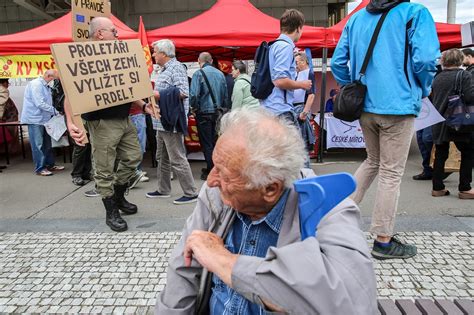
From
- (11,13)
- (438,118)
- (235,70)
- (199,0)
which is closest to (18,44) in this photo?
(235,70)

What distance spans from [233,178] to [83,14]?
10.3 ft

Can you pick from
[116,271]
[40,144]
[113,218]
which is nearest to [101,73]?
[113,218]

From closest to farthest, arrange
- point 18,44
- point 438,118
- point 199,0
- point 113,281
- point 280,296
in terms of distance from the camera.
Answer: point 280,296
point 113,281
point 438,118
point 18,44
point 199,0

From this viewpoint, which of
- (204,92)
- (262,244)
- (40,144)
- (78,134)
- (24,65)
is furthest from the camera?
(24,65)

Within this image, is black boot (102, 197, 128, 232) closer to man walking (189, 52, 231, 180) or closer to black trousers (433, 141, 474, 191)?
man walking (189, 52, 231, 180)

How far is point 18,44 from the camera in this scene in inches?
262

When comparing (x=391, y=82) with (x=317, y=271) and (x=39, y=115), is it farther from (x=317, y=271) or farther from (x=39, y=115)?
(x=39, y=115)

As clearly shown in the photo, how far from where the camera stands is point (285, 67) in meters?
3.70

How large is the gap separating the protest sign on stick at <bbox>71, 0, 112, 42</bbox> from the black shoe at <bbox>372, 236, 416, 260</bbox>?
3.02m

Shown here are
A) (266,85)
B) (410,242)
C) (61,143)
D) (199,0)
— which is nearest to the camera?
(410,242)

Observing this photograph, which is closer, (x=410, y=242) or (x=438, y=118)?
(x=410, y=242)

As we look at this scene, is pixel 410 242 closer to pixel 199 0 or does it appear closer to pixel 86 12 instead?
pixel 86 12

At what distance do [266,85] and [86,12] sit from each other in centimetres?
176

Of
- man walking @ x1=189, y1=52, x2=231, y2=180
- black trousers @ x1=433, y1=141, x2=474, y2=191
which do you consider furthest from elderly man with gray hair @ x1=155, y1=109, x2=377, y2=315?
man walking @ x1=189, y1=52, x2=231, y2=180
